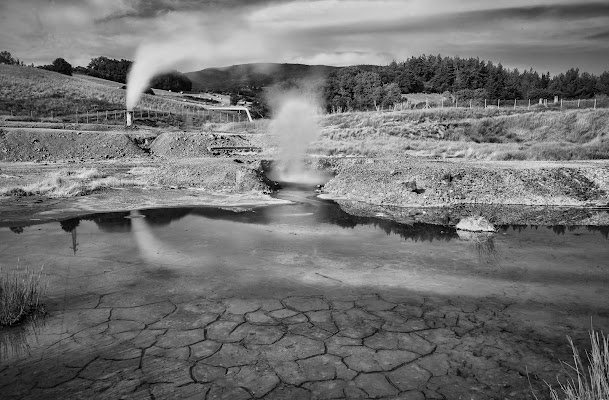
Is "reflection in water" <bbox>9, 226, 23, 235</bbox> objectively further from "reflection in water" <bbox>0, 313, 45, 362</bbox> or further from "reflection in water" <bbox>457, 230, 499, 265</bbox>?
"reflection in water" <bbox>457, 230, 499, 265</bbox>

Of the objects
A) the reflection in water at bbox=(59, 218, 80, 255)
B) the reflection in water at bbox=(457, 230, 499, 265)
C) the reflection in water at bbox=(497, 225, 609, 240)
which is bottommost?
the reflection in water at bbox=(457, 230, 499, 265)

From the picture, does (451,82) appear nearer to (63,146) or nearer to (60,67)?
(60,67)

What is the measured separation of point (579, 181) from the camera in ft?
48.1

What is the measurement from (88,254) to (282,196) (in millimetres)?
7618

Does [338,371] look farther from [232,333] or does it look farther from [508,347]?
[508,347]

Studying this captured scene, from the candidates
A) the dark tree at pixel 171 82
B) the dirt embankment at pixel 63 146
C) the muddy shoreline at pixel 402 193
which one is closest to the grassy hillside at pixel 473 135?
the muddy shoreline at pixel 402 193

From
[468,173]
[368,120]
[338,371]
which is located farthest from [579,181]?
[368,120]

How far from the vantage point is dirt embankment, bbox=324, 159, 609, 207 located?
45.6 ft

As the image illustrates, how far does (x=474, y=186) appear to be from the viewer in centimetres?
1461

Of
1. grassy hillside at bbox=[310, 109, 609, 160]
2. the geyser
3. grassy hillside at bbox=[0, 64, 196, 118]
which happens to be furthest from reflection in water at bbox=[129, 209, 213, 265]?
grassy hillside at bbox=[0, 64, 196, 118]

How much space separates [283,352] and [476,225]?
728 cm

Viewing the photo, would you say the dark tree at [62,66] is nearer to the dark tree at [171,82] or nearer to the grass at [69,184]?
the dark tree at [171,82]

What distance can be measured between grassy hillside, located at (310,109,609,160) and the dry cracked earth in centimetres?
1758

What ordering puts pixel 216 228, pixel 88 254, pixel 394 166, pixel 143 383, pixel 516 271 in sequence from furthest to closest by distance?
pixel 394 166, pixel 216 228, pixel 88 254, pixel 516 271, pixel 143 383
